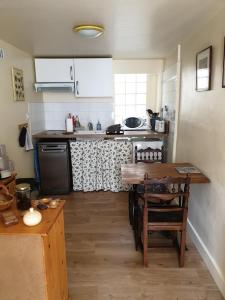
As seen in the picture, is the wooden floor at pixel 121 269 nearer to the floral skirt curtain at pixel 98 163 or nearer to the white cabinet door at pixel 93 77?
the floral skirt curtain at pixel 98 163

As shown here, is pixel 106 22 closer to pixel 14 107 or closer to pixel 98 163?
pixel 14 107

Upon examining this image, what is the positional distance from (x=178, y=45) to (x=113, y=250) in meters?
2.50

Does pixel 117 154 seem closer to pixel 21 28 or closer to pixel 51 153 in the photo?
pixel 51 153

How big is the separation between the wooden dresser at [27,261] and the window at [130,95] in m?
3.13

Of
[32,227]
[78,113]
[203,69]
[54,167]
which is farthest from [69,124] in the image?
[32,227]

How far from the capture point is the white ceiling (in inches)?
67.2

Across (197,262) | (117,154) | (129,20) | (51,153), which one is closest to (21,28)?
(129,20)

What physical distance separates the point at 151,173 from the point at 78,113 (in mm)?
2227

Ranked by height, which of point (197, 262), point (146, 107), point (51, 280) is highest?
point (146, 107)

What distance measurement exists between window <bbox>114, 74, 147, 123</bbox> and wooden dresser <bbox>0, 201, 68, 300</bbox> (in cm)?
313

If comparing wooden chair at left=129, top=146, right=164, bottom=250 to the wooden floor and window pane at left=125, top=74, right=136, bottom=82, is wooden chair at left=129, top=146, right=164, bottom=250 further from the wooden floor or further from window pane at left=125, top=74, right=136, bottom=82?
window pane at left=125, top=74, right=136, bottom=82

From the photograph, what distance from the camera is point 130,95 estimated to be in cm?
418

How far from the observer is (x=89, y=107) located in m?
4.04

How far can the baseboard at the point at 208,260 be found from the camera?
1811 mm
